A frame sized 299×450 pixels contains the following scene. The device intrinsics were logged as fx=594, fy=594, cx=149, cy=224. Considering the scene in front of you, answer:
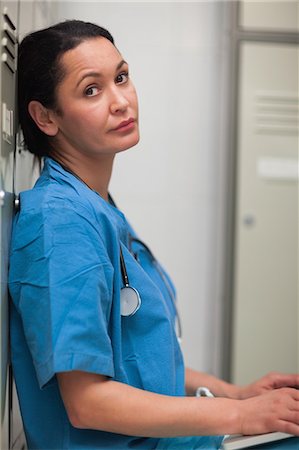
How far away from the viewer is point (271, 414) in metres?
0.90

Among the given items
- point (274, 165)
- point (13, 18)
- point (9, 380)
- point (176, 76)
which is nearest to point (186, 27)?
point (176, 76)

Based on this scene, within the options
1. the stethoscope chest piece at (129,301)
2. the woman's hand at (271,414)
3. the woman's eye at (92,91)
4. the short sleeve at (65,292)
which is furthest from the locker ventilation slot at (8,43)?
the woman's hand at (271,414)

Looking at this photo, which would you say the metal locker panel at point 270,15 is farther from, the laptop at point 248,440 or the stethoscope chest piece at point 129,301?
the laptop at point 248,440

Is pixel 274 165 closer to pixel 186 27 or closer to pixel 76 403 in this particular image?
pixel 186 27

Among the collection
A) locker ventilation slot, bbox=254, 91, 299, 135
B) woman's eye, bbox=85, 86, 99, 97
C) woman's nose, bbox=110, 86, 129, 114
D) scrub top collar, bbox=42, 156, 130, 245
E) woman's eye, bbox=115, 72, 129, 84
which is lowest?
scrub top collar, bbox=42, 156, 130, 245

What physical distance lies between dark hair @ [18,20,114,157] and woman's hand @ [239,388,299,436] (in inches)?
24.1

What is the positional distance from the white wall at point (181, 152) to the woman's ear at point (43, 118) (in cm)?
151

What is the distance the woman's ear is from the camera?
1098 mm

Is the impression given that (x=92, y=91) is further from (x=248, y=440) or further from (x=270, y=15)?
(x=270, y=15)

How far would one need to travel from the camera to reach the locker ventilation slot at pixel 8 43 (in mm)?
940

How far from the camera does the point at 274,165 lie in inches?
101

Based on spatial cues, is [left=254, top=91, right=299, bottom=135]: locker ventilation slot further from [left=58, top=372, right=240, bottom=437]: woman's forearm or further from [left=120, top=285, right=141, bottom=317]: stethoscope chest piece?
[left=58, top=372, right=240, bottom=437]: woman's forearm

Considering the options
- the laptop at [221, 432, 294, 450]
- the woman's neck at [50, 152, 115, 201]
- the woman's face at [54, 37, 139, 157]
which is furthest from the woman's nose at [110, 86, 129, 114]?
the laptop at [221, 432, 294, 450]

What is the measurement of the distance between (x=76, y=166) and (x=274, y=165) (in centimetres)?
161
